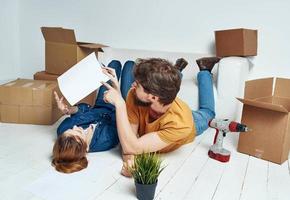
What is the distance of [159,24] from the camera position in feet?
9.23

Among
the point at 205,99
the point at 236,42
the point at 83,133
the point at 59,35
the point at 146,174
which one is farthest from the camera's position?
the point at 59,35

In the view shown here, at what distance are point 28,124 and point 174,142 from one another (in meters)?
1.19

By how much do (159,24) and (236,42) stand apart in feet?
2.67

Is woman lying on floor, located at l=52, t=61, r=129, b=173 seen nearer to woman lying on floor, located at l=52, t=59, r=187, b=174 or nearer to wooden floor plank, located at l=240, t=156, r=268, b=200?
woman lying on floor, located at l=52, t=59, r=187, b=174

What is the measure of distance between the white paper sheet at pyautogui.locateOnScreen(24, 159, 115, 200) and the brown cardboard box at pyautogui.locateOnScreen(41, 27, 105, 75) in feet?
3.99

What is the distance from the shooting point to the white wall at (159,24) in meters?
2.46

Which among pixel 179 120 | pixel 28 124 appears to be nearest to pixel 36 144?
pixel 28 124

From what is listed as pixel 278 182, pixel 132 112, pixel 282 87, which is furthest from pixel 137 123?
pixel 282 87

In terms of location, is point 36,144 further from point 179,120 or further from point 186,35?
point 186,35

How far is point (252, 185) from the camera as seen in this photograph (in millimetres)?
1478

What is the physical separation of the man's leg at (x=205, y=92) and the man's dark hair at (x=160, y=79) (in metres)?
0.57

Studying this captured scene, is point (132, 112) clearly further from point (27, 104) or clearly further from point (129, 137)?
point (27, 104)

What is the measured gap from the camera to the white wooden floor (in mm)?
1354

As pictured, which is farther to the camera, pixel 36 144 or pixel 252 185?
pixel 36 144
